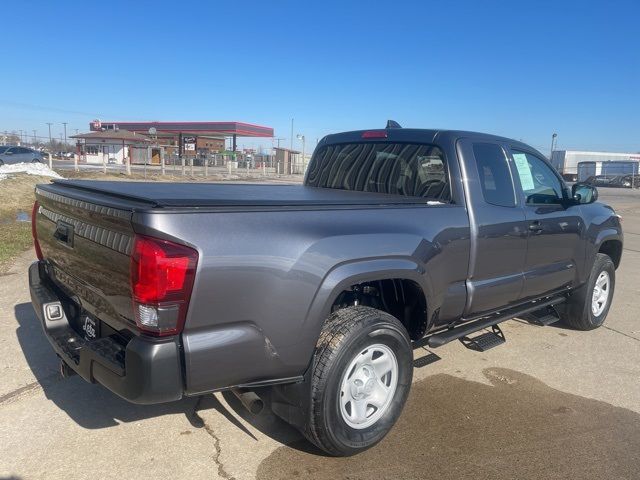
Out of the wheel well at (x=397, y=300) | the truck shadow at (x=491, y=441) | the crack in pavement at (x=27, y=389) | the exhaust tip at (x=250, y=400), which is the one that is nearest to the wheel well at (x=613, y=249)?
the truck shadow at (x=491, y=441)

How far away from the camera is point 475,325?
380cm

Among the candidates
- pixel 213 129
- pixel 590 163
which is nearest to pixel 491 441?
pixel 590 163

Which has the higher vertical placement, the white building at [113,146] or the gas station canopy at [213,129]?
the gas station canopy at [213,129]

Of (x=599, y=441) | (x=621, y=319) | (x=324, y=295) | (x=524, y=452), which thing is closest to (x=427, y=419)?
(x=524, y=452)

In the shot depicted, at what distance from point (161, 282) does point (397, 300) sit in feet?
5.73

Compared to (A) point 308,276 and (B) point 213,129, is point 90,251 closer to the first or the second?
(A) point 308,276

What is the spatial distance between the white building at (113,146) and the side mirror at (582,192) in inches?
1922

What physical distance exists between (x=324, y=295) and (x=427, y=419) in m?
1.37

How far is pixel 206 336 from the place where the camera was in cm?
230

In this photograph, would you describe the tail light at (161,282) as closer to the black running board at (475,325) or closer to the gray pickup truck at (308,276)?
the gray pickup truck at (308,276)

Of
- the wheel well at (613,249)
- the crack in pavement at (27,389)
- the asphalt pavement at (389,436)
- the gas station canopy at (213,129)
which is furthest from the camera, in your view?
the gas station canopy at (213,129)

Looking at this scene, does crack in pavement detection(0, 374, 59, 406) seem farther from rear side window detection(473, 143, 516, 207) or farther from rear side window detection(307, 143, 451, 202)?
rear side window detection(473, 143, 516, 207)

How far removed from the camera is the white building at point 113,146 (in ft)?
164

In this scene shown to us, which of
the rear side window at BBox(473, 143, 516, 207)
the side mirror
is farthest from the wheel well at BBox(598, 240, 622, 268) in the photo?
the rear side window at BBox(473, 143, 516, 207)
